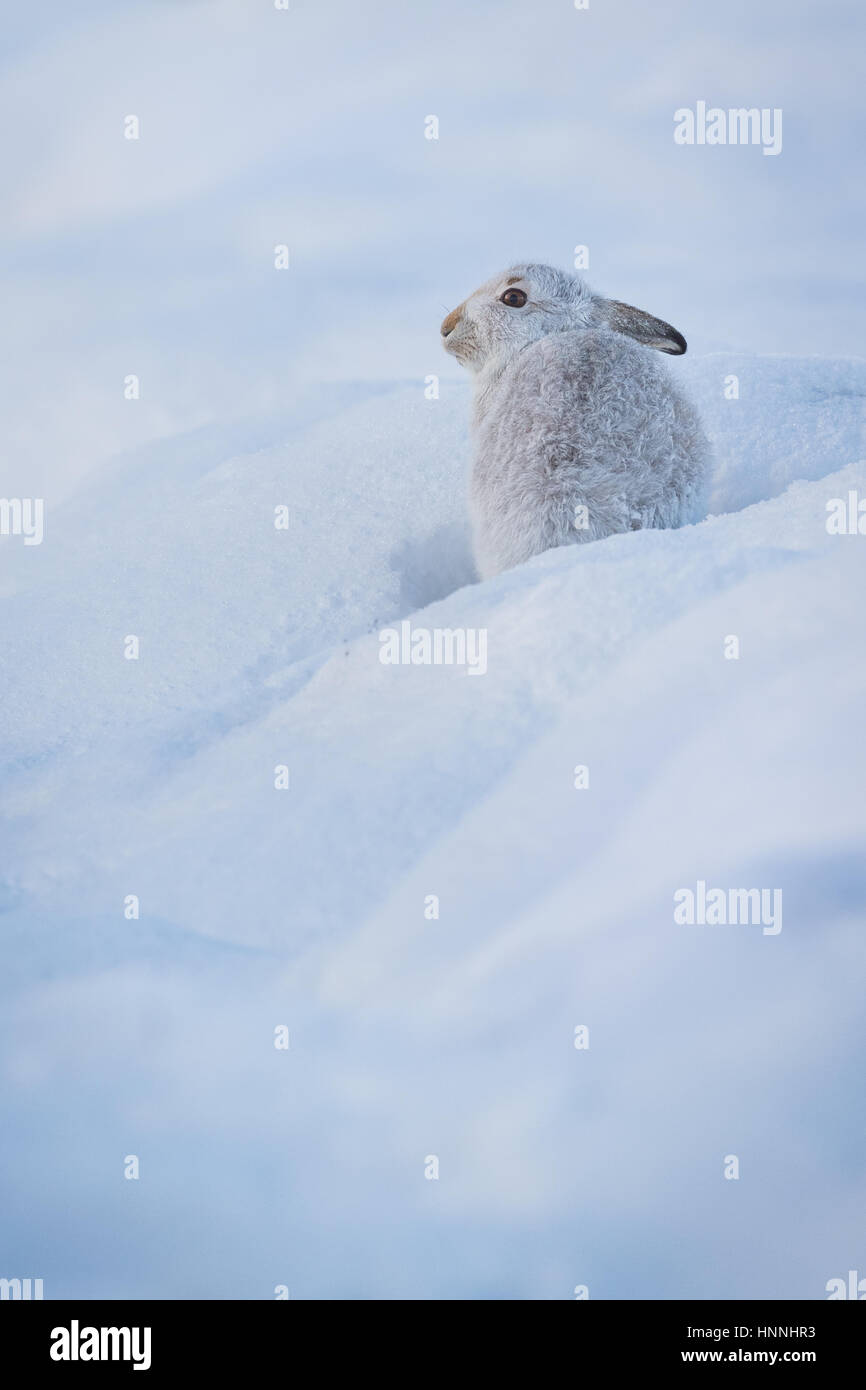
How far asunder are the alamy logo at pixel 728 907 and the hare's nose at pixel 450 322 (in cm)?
326

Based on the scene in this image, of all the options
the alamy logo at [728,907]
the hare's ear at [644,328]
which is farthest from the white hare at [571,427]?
the alamy logo at [728,907]

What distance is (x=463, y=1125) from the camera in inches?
94.0

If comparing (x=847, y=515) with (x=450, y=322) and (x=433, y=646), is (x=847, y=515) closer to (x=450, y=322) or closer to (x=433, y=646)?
(x=433, y=646)

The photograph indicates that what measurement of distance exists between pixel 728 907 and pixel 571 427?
92.9 inches

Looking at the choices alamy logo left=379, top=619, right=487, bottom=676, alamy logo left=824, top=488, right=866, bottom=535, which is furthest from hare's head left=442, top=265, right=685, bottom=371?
alamy logo left=379, top=619, right=487, bottom=676

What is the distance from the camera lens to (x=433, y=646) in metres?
3.49

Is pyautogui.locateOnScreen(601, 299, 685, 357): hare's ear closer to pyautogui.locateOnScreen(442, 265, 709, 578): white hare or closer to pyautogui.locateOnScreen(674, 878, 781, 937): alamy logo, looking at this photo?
pyautogui.locateOnScreen(442, 265, 709, 578): white hare

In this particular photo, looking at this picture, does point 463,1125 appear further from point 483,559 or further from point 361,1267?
point 483,559

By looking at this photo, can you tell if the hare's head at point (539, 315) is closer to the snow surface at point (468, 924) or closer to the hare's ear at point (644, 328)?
the hare's ear at point (644, 328)

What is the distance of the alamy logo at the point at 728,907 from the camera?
249 cm

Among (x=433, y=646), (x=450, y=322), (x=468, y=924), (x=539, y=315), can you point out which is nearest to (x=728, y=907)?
(x=468, y=924)

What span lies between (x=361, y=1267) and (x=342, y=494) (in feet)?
11.9
